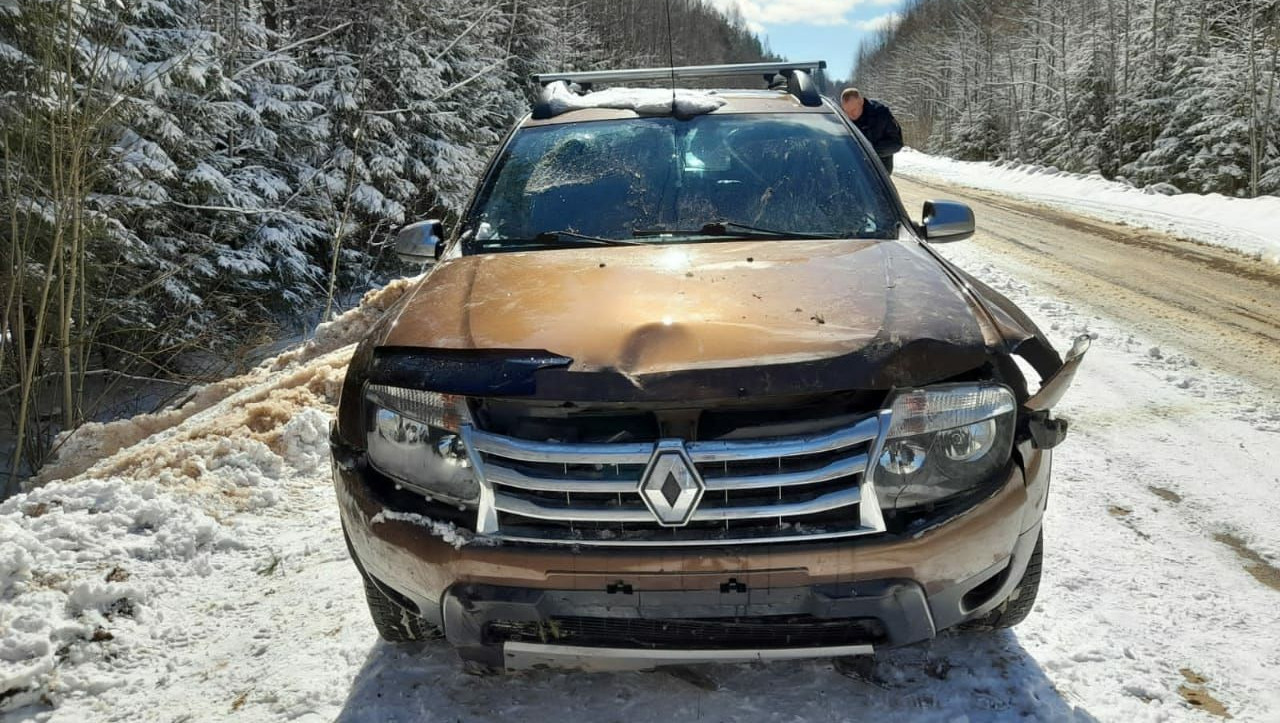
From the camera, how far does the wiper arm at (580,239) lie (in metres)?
3.00

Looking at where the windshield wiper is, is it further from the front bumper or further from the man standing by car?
the man standing by car

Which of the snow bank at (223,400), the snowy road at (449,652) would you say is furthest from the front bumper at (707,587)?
the snow bank at (223,400)

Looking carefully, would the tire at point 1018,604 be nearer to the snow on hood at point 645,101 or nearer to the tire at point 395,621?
the tire at point 395,621

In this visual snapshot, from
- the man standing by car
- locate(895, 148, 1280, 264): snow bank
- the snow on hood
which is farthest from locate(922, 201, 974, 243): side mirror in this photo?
locate(895, 148, 1280, 264): snow bank

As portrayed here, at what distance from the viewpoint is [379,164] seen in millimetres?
16328

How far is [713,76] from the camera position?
4285 millimetres

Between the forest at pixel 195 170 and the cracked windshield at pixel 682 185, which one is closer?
the cracked windshield at pixel 682 185

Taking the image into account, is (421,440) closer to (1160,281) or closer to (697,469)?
(697,469)

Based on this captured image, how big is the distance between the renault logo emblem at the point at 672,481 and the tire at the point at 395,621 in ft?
2.71

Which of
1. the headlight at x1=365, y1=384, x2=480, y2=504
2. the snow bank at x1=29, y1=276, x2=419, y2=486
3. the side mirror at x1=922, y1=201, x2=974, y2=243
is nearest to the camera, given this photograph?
the headlight at x1=365, y1=384, x2=480, y2=504

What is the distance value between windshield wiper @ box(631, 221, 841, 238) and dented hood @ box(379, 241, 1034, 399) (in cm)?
16

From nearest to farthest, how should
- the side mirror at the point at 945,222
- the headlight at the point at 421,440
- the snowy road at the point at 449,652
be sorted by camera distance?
the headlight at the point at 421,440
the snowy road at the point at 449,652
the side mirror at the point at 945,222

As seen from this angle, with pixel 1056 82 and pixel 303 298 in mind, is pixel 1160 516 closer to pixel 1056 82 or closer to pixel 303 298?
pixel 303 298

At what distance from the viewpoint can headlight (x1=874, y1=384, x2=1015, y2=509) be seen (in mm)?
1980
